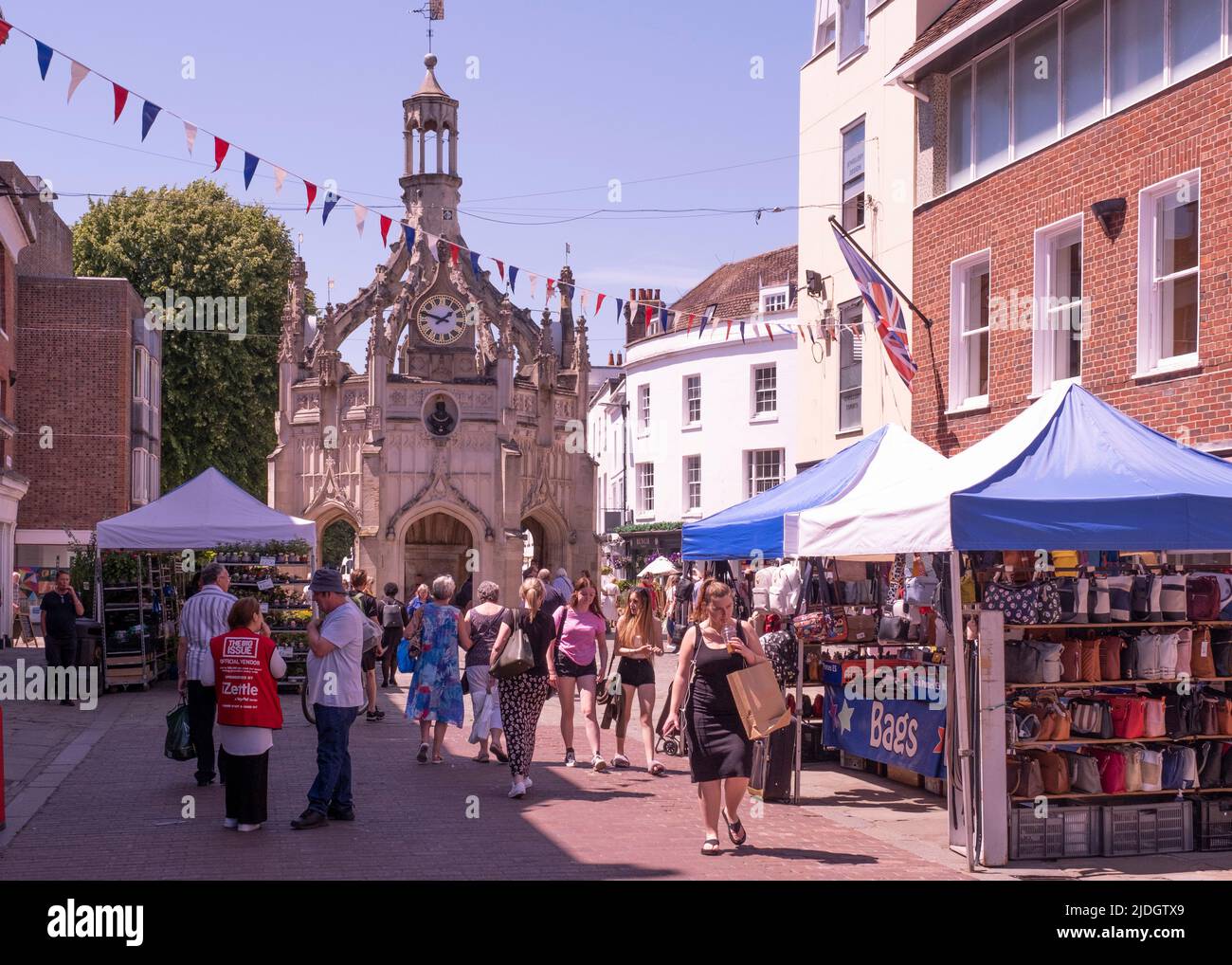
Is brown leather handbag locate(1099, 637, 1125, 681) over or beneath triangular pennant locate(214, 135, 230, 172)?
beneath

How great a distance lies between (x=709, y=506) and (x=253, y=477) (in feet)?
50.6

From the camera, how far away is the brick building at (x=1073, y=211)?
13695mm

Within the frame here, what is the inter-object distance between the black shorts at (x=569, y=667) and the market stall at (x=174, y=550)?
8.89 metres

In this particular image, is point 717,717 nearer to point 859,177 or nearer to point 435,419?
point 859,177

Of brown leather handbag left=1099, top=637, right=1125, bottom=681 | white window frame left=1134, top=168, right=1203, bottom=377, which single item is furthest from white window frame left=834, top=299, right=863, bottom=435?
brown leather handbag left=1099, top=637, right=1125, bottom=681

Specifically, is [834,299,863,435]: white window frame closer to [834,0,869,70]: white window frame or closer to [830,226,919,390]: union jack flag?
[830,226,919,390]: union jack flag

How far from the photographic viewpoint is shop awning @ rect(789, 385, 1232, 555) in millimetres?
9281

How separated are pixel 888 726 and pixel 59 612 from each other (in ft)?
44.0

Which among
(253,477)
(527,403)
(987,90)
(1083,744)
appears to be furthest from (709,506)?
(1083,744)

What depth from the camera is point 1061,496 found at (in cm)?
945

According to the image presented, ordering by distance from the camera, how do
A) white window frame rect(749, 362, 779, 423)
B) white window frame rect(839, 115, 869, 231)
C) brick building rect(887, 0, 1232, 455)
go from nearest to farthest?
brick building rect(887, 0, 1232, 455) < white window frame rect(839, 115, 869, 231) < white window frame rect(749, 362, 779, 423)

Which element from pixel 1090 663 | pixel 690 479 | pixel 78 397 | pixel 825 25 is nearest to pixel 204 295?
pixel 78 397

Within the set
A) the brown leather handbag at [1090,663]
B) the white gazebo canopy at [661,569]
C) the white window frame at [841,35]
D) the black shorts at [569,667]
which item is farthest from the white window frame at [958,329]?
the white gazebo canopy at [661,569]

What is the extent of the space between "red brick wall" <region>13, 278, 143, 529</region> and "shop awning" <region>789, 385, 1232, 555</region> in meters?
33.6
